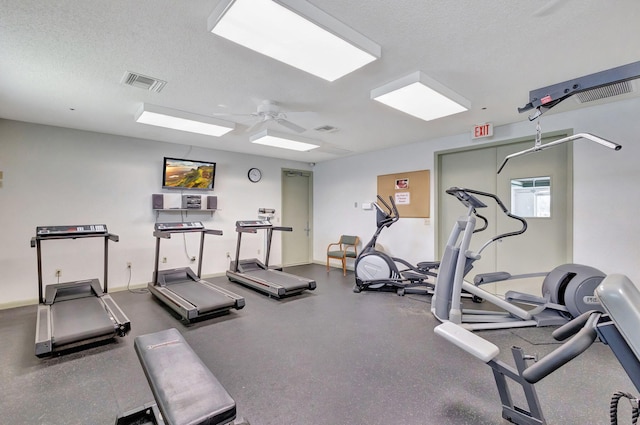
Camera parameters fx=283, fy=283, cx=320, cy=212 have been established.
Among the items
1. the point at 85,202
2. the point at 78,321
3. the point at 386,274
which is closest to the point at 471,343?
the point at 386,274

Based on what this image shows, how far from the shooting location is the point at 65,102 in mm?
3395

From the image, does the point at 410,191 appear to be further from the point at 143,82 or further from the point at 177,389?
the point at 177,389

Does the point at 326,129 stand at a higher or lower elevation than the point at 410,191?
higher

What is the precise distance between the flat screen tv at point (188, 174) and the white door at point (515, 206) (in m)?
4.47

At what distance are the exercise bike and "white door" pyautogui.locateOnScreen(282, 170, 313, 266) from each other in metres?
4.20

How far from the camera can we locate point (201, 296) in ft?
13.1

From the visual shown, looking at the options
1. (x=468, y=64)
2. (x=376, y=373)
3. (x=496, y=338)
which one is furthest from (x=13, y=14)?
(x=496, y=338)

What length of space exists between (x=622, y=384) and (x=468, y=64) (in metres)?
2.93

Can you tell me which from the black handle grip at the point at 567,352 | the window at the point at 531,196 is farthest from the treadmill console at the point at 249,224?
the black handle grip at the point at 567,352

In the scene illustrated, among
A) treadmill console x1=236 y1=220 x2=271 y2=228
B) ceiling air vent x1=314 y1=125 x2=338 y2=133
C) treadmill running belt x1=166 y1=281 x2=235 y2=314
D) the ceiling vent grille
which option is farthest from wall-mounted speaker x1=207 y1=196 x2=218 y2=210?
the ceiling vent grille

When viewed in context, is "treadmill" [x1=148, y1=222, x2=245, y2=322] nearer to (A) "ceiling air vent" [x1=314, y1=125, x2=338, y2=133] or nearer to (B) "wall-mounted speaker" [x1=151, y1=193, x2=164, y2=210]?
(B) "wall-mounted speaker" [x1=151, y1=193, x2=164, y2=210]

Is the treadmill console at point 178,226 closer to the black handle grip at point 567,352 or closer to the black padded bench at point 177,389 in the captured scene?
the black padded bench at point 177,389

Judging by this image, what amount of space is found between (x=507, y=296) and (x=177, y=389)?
378 cm

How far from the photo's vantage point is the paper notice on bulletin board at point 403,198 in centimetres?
553
